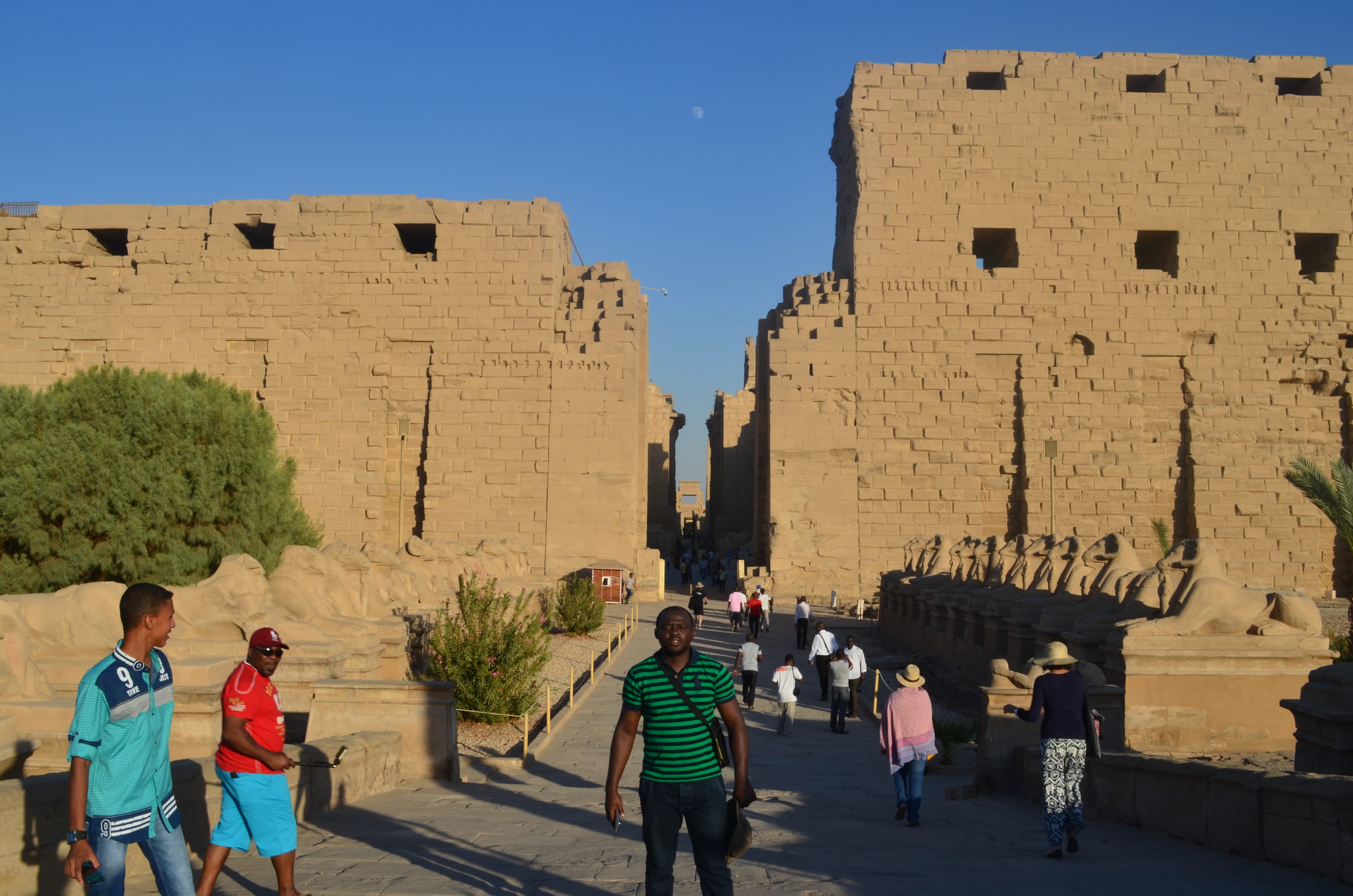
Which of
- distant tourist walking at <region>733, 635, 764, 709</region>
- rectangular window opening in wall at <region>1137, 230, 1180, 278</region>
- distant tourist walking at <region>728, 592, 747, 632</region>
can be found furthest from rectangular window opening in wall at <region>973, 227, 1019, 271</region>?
distant tourist walking at <region>733, 635, 764, 709</region>

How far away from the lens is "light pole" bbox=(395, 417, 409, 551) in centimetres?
2458

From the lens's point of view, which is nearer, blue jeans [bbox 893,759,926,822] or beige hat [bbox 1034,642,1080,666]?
beige hat [bbox 1034,642,1080,666]

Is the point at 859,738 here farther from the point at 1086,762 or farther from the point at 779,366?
the point at 779,366

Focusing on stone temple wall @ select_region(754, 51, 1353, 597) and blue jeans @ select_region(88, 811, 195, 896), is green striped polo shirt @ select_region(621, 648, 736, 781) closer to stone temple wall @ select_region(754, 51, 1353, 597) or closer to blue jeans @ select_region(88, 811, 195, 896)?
blue jeans @ select_region(88, 811, 195, 896)

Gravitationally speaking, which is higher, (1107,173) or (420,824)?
(1107,173)

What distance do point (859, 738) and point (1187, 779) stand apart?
5.30m

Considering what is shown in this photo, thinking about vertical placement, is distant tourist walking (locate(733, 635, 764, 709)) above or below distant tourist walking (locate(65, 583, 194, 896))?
below

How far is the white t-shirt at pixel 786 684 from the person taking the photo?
10.4 meters

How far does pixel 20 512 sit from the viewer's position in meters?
17.0

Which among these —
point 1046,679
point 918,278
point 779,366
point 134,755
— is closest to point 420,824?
point 134,755

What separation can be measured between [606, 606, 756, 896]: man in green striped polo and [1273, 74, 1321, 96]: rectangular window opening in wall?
27.5 m

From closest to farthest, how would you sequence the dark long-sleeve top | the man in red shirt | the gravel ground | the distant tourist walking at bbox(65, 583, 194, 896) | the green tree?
1. the distant tourist walking at bbox(65, 583, 194, 896)
2. the man in red shirt
3. the dark long-sleeve top
4. the gravel ground
5. the green tree

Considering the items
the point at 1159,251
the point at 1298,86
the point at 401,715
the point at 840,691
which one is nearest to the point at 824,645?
the point at 840,691

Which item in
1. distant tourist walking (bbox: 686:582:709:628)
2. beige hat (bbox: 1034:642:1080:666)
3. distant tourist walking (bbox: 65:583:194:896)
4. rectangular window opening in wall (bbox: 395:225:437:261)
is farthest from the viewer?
rectangular window opening in wall (bbox: 395:225:437:261)
